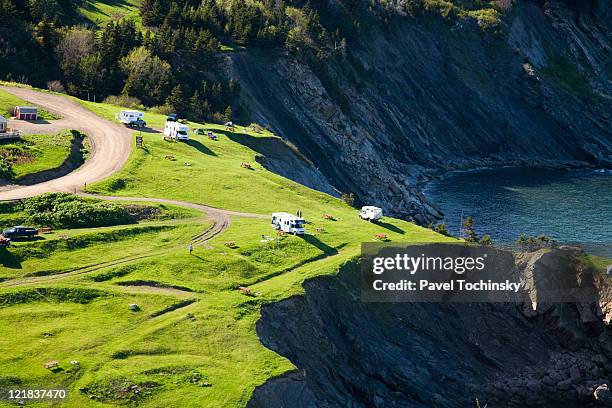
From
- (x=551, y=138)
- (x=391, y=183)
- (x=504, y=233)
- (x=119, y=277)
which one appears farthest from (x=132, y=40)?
(x=551, y=138)

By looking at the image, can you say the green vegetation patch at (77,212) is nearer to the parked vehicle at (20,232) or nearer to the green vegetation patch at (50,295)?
the parked vehicle at (20,232)

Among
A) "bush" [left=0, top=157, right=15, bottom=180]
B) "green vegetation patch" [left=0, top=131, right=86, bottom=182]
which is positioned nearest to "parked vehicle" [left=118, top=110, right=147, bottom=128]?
"green vegetation patch" [left=0, top=131, right=86, bottom=182]

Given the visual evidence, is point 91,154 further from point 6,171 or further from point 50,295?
point 50,295

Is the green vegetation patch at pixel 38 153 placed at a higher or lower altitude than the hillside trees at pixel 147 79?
lower

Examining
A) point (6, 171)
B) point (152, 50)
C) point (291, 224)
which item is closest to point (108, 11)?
point (152, 50)

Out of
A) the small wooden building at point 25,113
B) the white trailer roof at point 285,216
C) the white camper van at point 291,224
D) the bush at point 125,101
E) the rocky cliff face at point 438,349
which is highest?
the bush at point 125,101

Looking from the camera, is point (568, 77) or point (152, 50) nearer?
point (152, 50)

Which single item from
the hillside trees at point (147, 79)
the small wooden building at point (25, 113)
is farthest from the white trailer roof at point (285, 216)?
the hillside trees at point (147, 79)
